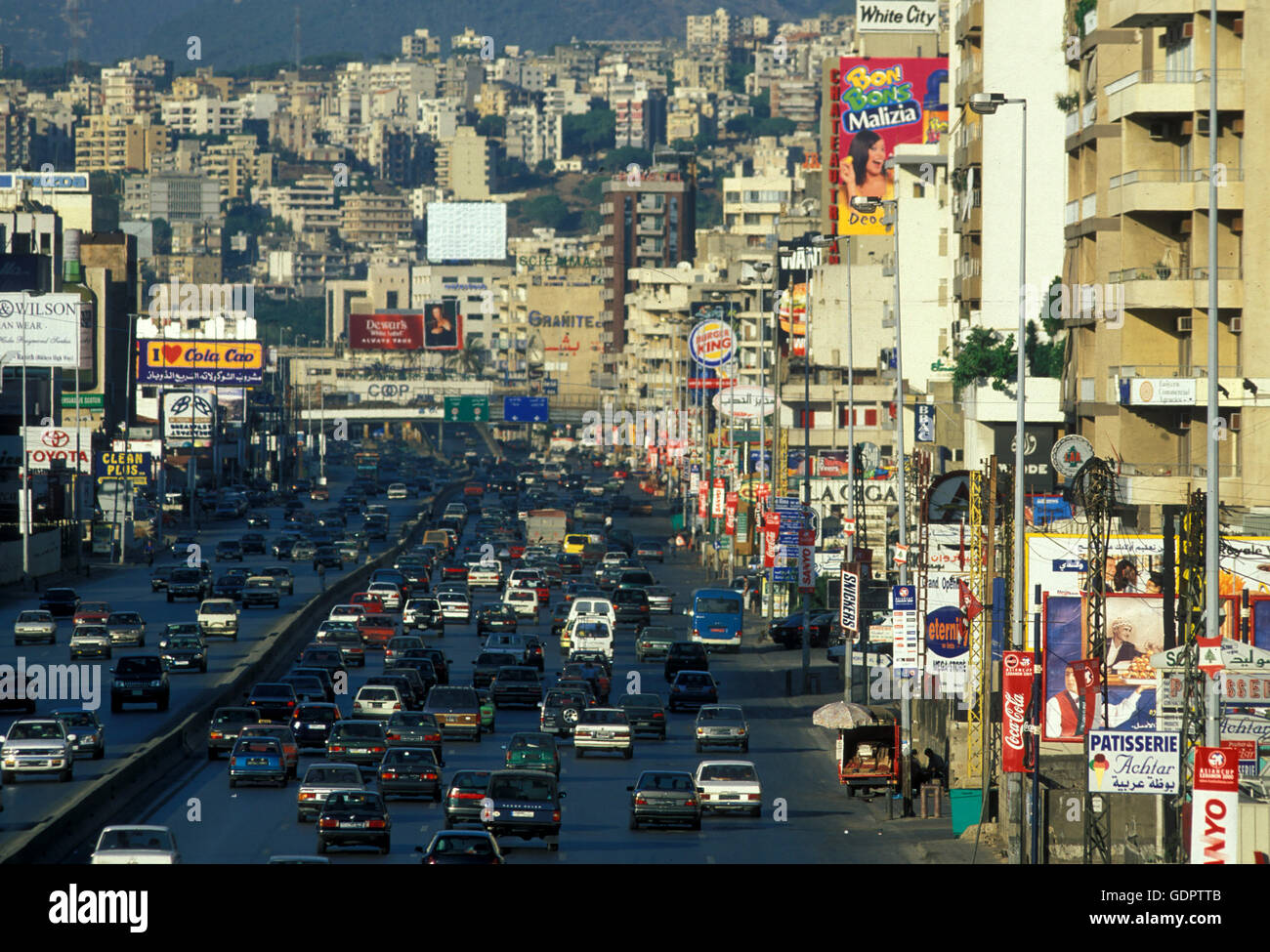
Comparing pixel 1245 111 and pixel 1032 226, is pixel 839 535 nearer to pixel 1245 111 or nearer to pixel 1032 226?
pixel 1032 226

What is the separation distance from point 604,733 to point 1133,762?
76.8ft

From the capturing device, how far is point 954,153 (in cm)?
8419

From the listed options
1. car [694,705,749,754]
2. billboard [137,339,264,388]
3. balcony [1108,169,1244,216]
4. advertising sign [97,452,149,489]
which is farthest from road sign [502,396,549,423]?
car [694,705,749,754]

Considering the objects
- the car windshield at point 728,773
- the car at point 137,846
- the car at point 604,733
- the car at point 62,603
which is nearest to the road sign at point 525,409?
the car at point 62,603

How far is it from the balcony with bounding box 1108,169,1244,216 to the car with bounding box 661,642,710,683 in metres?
18.2

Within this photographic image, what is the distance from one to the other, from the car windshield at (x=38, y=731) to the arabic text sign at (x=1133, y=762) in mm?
22881

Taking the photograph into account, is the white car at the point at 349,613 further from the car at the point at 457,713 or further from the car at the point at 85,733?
the car at the point at 85,733

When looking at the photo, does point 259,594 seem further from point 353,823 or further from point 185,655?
point 353,823

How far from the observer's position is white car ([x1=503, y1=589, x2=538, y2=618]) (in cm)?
8050

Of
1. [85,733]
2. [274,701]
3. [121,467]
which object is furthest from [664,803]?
[121,467]

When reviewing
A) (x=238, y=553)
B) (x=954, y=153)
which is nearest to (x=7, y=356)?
(x=238, y=553)

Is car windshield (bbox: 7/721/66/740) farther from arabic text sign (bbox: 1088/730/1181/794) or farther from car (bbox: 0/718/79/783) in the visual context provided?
arabic text sign (bbox: 1088/730/1181/794)

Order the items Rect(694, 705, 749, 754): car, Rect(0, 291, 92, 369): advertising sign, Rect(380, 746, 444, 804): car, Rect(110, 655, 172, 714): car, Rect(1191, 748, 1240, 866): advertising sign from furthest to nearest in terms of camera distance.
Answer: Rect(0, 291, 92, 369): advertising sign, Rect(110, 655, 172, 714): car, Rect(694, 705, 749, 754): car, Rect(380, 746, 444, 804): car, Rect(1191, 748, 1240, 866): advertising sign
